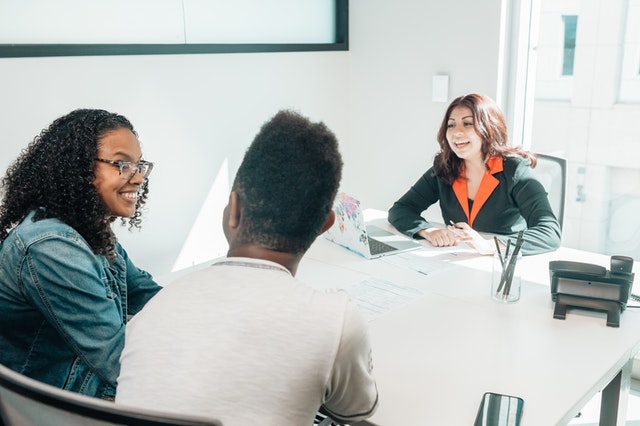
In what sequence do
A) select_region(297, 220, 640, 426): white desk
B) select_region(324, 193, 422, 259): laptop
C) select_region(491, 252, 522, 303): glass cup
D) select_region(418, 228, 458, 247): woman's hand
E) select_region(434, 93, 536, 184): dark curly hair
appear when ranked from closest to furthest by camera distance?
1. select_region(297, 220, 640, 426): white desk
2. select_region(491, 252, 522, 303): glass cup
3. select_region(324, 193, 422, 259): laptop
4. select_region(418, 228, 458, 247): woman's hand
5. select_region(434, 93, 536, 184): dark curly hair

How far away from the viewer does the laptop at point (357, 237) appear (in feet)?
6.89

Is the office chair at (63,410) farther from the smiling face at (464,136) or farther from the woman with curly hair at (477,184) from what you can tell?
the smiling face at (464,136)

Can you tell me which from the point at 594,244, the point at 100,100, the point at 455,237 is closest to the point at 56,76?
the point at 100,100

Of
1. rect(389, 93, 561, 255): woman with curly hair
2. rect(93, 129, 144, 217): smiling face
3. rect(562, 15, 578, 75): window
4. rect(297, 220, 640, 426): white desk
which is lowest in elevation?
rect(297, 220, 640, 426): white desk

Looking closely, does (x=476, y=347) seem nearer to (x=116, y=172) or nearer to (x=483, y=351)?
(x=483, y=351)

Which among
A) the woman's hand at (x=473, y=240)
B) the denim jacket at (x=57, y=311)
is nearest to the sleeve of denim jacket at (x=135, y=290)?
the denim jacket at (x=57, y=311)

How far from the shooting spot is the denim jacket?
130 cm

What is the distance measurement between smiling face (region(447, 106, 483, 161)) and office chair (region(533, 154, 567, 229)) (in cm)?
24

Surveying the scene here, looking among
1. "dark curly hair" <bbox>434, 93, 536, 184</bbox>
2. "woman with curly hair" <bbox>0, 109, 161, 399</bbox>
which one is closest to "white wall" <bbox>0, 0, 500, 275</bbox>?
"dark curly hair" <bbox>434, 93, 536, 184</bbox>

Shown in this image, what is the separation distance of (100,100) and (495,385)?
1974mm

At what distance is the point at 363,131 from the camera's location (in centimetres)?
370

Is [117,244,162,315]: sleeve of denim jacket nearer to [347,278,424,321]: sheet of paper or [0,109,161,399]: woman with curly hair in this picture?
[0,109,161,399]: woman with curly hair

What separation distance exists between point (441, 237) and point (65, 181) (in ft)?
4.29

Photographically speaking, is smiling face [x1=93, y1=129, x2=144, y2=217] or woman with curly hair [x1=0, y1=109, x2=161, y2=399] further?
smiling face [x1=93, y1=129, x2=144, y2=217]
